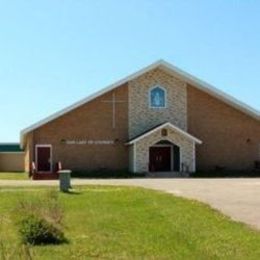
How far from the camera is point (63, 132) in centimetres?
4950

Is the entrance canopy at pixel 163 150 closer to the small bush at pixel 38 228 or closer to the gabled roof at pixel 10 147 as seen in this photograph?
the gabled roof at pixel 10 147

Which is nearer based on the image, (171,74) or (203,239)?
(203,239)

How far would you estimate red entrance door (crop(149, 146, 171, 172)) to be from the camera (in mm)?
50500

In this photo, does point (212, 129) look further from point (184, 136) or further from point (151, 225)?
point (151, 225)

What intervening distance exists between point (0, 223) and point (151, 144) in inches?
1278

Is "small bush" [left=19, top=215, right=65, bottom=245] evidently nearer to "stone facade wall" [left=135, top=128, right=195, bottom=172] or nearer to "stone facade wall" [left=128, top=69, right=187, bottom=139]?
"stone facade wall" [left=135, top=128, right=195, bottom=172]

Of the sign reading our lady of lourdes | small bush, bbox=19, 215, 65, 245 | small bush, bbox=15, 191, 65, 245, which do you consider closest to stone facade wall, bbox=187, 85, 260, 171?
the sign reading our lady of lourdes

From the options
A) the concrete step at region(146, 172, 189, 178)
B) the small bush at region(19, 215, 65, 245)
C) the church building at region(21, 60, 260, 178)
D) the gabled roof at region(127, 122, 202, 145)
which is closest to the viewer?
the small bush at region(19, 215, 65, 245)

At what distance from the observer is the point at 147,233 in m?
14.8

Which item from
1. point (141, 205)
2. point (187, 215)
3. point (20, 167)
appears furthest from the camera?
point (20, 167)

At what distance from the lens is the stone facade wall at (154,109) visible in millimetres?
50531

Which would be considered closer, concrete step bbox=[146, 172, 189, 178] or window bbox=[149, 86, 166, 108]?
concrete step bbox=[146, 172, 189, 178]

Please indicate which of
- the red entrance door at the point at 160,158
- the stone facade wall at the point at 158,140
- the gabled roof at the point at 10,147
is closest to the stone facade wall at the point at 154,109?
the stone facade wall at the point at 158,140

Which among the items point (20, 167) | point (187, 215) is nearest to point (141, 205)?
point (187, 215)
